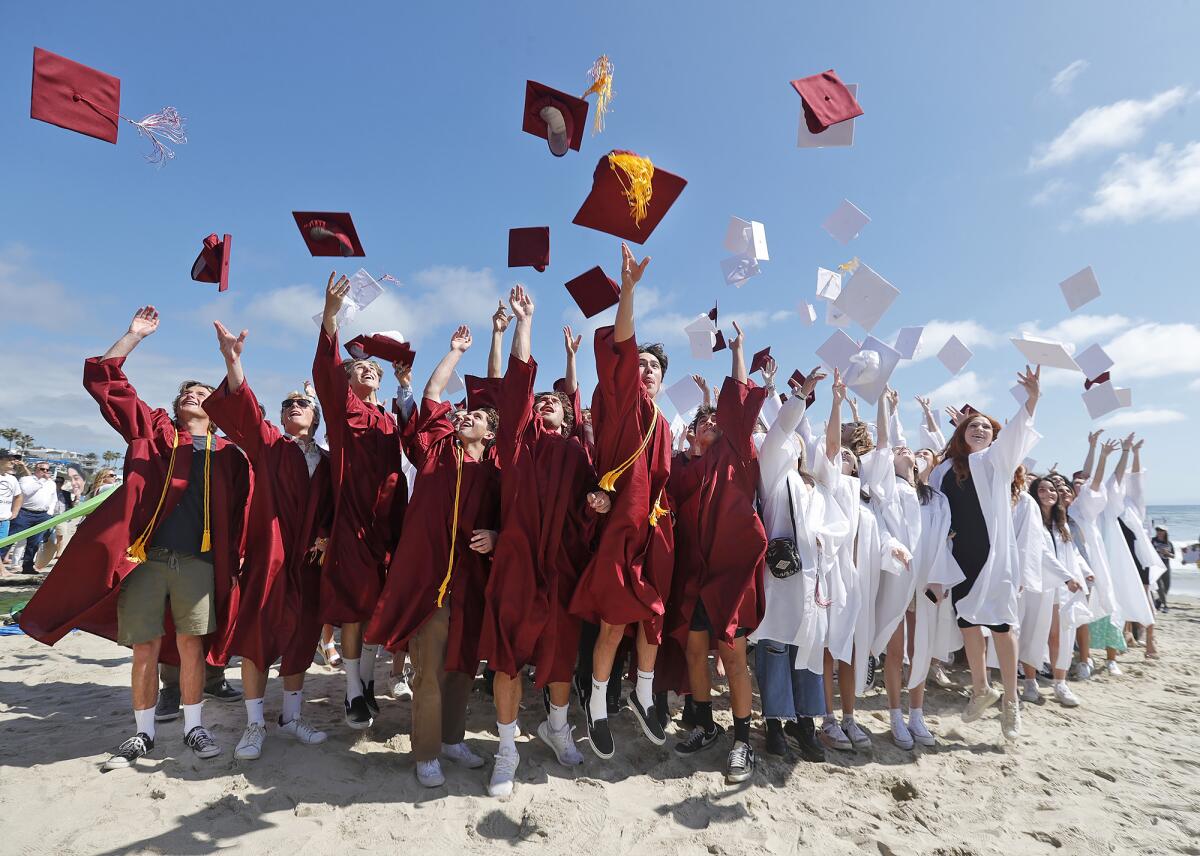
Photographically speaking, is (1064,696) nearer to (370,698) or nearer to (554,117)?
(370,698)

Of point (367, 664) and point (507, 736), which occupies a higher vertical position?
point (367, 664)

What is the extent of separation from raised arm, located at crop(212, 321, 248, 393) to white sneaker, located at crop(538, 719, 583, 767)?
292cm

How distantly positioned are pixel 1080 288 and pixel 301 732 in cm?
827

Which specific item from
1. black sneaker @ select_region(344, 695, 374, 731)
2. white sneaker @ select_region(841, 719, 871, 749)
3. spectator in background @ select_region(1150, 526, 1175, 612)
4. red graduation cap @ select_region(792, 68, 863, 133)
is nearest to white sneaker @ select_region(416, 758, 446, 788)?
black sneaker @ select_region(344, 695, 374, 731)

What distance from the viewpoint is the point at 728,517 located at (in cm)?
407

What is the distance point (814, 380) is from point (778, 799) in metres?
2.52

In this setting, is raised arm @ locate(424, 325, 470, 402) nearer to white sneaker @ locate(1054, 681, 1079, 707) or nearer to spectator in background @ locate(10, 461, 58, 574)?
white sneaker @ locate(1054, 681, 1079, 707)

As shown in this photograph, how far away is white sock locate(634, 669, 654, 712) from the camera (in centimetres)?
401

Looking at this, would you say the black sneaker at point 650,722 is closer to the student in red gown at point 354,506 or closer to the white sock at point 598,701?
the white sock at point 598,701

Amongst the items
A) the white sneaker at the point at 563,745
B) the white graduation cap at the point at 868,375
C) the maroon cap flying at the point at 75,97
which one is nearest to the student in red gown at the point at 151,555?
the maroon cap flying at the point at 75,97

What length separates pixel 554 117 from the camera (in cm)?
468

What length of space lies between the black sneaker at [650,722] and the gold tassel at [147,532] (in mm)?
3155

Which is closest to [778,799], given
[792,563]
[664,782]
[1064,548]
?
[664,782]

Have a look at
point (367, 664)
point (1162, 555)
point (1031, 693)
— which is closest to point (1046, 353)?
point (1031, 693)
